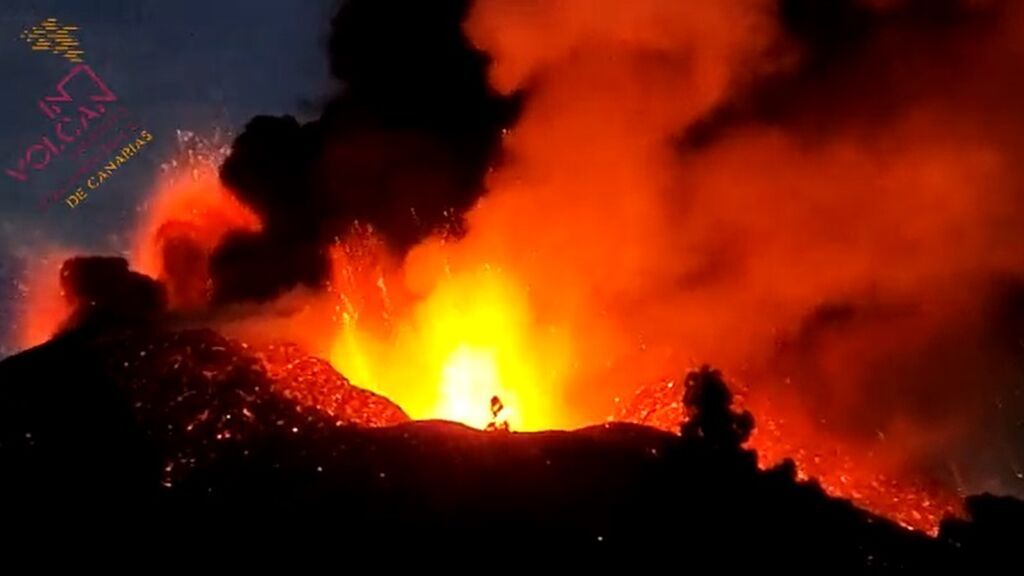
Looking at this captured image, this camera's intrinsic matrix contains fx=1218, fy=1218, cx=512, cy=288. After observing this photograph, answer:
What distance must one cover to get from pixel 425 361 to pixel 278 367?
347 inches

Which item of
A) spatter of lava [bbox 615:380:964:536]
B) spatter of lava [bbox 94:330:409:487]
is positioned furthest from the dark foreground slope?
spatter of lava [bbox 615:380:964:536]

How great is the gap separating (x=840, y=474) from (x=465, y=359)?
1288cm

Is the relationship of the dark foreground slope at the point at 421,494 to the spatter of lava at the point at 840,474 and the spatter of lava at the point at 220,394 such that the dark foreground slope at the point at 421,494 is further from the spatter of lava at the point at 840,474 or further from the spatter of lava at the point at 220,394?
the spatter of lava at the point at 840,474

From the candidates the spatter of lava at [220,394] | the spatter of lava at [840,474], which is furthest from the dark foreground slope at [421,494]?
the spatter of lava at [840,474]

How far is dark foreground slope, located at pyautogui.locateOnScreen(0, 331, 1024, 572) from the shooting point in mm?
26875

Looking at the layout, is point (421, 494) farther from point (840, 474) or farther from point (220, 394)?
point (840, 474)

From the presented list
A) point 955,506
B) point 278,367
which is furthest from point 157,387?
point 955,506

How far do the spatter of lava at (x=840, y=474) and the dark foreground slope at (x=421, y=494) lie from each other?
5397 mm

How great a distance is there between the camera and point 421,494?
2750 centimetres

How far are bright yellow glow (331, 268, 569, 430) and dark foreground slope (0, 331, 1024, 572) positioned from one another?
8.13 meters

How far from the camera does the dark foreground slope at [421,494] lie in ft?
88.2

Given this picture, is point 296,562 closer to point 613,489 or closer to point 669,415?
point 613,489

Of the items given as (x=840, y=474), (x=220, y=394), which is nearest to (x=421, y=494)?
(x=220, y=394)

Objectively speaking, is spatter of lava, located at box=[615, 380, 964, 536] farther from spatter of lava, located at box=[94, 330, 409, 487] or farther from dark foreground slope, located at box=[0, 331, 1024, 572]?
spatter of lava, located at box=[94, 330, 409, 487]
